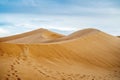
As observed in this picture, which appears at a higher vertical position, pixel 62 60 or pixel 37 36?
pixel 37 36

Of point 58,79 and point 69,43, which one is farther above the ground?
point 69,43

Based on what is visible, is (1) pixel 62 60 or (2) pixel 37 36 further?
(2) pixel 37 36

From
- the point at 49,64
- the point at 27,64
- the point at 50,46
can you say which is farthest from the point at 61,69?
the point at 50,46

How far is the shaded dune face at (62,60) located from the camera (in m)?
11.5

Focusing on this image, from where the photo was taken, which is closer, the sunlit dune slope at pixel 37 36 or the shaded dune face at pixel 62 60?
the shaded dune face at pixel 62 60

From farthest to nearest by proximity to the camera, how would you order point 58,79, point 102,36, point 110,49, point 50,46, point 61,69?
point 102,36
point 110,49
point 50,46
point 61,69
point 58,79

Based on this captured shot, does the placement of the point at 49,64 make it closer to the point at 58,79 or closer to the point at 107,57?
the point at 58,79

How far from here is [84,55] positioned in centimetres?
1552

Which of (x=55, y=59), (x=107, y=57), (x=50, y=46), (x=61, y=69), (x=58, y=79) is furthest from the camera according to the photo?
(x=107, y=57)

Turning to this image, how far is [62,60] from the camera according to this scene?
14.0 meters

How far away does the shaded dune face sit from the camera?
1152 centimetres

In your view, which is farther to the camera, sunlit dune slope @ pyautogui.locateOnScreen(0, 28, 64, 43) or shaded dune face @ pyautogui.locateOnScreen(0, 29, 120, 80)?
sunlit dune slope @ pyautogui.locateOnScreen(0, 28, 64, 43)

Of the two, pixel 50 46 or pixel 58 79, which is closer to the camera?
pixel 58 79

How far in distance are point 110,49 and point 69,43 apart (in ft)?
8.61
